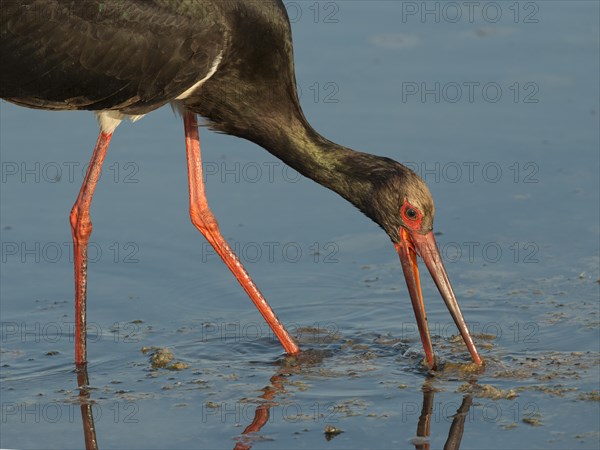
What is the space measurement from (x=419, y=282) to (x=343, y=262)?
121 centimetres

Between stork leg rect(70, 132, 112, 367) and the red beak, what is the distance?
80.0 inches

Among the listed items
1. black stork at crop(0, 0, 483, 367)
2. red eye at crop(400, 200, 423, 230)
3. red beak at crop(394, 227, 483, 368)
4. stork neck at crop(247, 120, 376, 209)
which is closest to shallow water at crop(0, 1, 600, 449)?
red beak at crop(394, 227, 483, 368)

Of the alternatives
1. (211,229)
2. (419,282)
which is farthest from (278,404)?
(211,229)

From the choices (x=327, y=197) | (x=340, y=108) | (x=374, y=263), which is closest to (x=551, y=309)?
(x=374, y=263)

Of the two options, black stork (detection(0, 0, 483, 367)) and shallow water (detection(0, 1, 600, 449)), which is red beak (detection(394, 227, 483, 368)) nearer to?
black stork (detection(0, 0, 483, 367))

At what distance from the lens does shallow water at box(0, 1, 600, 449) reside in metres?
8.80

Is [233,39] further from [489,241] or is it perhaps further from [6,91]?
[489,241]

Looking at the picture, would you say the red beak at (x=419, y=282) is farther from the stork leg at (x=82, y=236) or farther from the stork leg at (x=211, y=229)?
the stork leg at (x=82, y=236)

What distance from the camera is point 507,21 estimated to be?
14242 mm

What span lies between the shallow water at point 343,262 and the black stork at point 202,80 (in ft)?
1.22

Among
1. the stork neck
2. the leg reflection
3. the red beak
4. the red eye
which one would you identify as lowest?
the leg reflection

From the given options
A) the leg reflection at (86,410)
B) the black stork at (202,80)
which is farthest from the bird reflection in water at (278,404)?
the black stork at (202,80)

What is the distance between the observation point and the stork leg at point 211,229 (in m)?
9.82

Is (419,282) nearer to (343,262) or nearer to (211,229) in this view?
(343,262)
